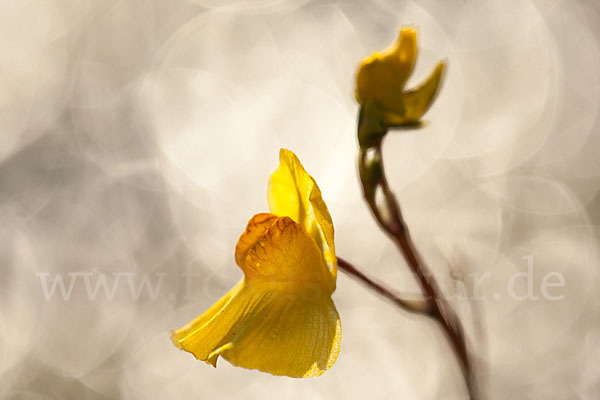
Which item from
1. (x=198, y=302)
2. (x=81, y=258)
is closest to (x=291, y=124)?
(x=198, y=302)

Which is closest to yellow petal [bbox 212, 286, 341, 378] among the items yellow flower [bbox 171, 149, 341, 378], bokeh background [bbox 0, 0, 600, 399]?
yellow flower [bbox 171, 149, 341, 378]

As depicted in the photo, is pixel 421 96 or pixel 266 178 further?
pixel 266 178

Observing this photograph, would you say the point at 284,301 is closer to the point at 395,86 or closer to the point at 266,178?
the point at 395,86

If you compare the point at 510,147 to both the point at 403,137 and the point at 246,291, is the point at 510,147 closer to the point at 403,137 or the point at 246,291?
the point at 403,137

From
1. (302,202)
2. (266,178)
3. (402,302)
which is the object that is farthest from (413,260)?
(266,178)

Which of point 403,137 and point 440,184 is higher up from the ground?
point 403,137

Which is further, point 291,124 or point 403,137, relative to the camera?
point 291,124

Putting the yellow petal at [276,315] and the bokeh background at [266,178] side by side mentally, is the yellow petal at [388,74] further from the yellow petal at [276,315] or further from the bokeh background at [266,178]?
the bokeh background at [266,178]

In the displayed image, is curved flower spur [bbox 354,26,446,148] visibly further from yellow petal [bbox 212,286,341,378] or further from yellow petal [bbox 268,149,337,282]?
yellow petal [bbox 212,286,341,378]
